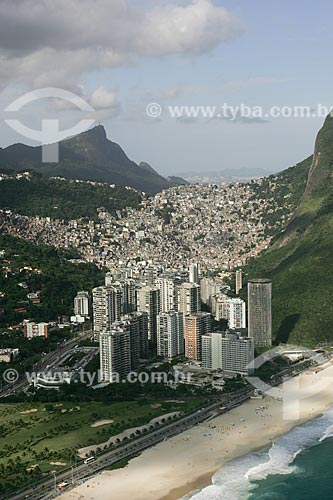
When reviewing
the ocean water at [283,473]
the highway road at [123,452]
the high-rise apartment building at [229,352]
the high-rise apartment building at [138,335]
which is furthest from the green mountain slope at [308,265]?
the ocean water at [283,473]

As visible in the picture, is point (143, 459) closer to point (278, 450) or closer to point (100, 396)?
point (278, 450)

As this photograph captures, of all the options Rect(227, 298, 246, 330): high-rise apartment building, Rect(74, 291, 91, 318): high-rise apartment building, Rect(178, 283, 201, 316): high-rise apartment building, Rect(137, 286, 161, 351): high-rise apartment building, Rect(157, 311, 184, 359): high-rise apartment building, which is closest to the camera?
Rect(157, 311, 184, 359): high-rise apartment building

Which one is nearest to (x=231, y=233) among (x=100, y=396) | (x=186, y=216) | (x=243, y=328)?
(x=186, y=216)

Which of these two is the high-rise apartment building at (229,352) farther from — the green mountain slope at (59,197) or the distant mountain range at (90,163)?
the distant mountain range at (90,163)

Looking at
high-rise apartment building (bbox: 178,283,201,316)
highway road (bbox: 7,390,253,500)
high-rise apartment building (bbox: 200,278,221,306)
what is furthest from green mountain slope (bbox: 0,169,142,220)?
highway road (bbox: 7,390,253,500)

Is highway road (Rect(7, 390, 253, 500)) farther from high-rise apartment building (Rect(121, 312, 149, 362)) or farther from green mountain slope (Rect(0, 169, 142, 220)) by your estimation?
green mountain slope (Rect(0, 169, 142, 220))

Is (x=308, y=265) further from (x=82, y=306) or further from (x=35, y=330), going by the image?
(x=35, y=330)
